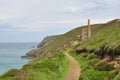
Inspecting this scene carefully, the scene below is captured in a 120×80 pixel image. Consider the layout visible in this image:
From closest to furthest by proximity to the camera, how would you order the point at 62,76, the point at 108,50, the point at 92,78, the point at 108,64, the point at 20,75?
the point at 20,75
the point at 92,78
the point at 108,64
the point at 62,76
the point at 108,50

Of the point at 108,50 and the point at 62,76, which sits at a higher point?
the point at 108,50

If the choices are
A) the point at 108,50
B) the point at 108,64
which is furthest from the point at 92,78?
the point at 108,50

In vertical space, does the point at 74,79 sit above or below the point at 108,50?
below

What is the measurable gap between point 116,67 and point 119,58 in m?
3.48

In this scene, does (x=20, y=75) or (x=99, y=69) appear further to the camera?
(x=99, y=69)

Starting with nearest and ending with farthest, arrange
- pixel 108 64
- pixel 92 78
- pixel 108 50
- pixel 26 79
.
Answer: pixel 26 79
pixel 92 78
pixel 108 64
pixel 108 50

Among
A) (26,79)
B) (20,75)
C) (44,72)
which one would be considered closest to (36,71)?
(44,72)

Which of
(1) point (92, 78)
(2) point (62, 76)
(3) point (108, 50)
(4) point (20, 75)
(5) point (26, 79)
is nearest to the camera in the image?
(5) point (26, 79)

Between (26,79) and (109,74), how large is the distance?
28.2ft

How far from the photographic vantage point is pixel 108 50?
47.0 m

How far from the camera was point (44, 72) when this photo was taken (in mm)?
36250

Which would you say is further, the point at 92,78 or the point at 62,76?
the point at 62,76

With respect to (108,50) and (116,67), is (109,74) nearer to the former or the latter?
(116,67)

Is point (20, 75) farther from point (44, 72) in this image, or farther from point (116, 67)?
point (116, 67)
